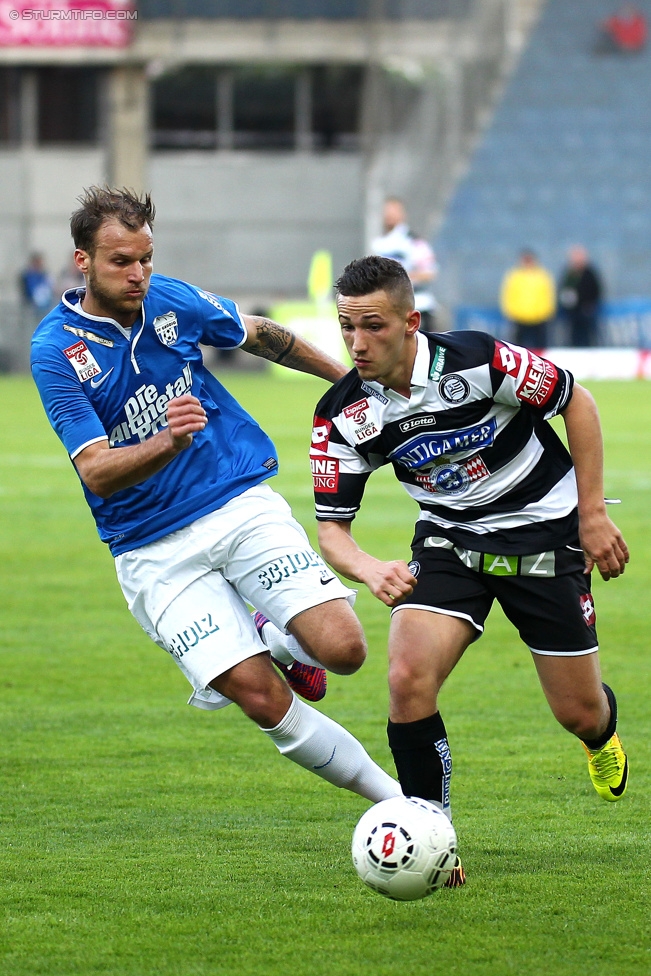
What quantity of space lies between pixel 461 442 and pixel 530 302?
915 inches

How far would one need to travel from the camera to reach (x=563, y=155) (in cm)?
3288

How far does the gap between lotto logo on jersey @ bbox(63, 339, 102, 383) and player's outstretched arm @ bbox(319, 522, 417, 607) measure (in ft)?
2.85

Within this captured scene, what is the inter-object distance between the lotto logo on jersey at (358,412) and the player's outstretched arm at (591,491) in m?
0.61

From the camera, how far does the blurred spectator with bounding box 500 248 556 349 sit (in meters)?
27.4

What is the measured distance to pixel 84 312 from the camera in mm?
4887

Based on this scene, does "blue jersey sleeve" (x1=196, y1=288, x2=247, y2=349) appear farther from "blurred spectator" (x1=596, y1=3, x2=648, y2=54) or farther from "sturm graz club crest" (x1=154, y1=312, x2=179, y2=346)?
"blurred spectator" (x1=596, y1=3, x2=648, y2=54)

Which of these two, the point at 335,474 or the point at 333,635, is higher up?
the point at 335,474

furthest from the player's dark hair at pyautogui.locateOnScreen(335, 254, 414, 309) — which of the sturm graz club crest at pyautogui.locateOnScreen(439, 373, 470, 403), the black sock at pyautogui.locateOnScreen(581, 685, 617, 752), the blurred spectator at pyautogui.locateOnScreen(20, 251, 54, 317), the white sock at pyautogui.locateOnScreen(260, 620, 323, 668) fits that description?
the blurred spectator at pyautogui.locateOnScreen(20, 251, 54, 317)

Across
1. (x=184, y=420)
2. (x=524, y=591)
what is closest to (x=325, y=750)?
(x=524, y=591)

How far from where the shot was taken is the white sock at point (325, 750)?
464 cm

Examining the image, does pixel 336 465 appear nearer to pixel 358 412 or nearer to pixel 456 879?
pixel 358 412

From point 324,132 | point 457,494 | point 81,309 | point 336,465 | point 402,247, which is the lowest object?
point 324,132

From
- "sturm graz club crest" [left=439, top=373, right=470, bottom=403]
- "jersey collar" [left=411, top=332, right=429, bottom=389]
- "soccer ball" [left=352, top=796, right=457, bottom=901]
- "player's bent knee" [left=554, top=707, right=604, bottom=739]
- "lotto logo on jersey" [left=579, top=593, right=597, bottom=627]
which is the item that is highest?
"jersey collar" [left=411, top=332, right=429, bottom=389]

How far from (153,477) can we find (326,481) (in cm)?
63
